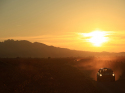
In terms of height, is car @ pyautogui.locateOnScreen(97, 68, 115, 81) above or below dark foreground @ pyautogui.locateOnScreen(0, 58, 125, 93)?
above

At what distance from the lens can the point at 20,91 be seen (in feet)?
54.7

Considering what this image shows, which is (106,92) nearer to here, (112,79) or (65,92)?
(65,92)

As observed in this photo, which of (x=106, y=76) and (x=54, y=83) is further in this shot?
(x=106, y=76)

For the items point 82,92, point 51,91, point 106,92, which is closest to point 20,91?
point 51,91

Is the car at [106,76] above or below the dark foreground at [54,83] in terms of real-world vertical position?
above

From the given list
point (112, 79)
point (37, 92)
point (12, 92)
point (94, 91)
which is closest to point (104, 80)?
point (112, 79)

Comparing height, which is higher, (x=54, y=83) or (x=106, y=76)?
(x=106, y=76)

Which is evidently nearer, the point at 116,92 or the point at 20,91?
the point at 116,92

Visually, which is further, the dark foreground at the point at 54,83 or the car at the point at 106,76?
the car at the point at 106,76

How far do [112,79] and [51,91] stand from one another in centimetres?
842

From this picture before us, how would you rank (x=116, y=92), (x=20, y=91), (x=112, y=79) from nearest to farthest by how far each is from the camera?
(x=116, y=92), (x=20, y=91), (x=112, y=79)

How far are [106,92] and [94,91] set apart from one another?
95 cm

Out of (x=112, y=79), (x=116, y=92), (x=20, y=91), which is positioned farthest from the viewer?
(x=112, y=79)

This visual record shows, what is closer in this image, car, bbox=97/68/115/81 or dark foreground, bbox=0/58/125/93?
dark foreground, bbox=0/58/125/93
